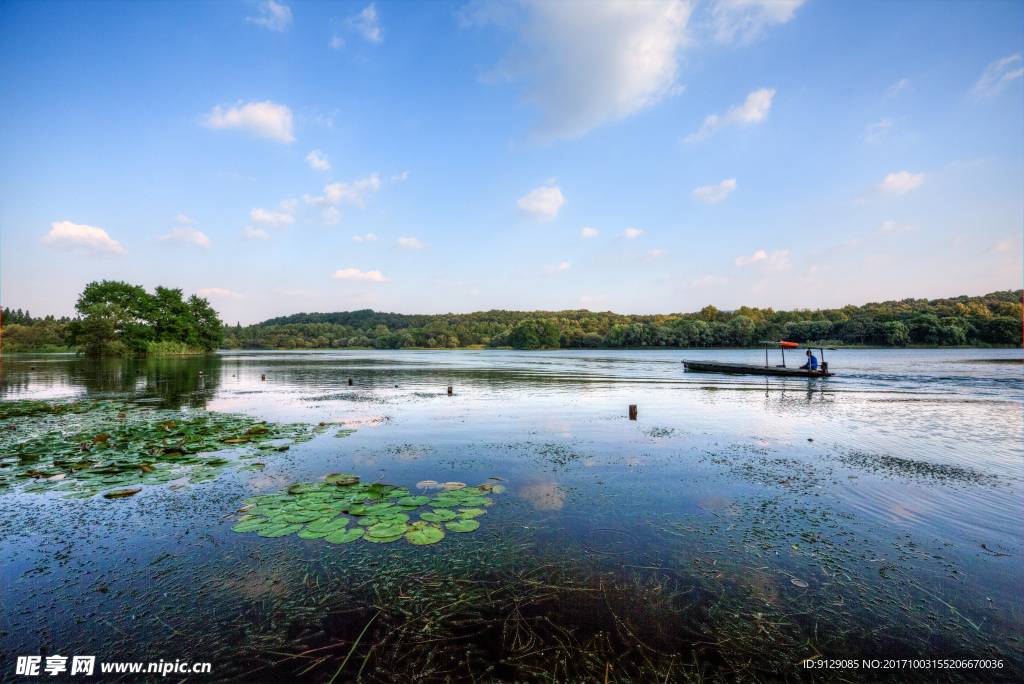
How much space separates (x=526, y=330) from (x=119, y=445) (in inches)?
5826

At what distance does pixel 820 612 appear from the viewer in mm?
4316

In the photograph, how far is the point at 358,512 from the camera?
656 centimetres

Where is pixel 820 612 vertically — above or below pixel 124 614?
below

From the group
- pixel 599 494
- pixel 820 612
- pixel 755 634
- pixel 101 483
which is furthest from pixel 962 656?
pixel 101 483

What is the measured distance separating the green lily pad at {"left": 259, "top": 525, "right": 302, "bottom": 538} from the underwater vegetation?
3243 mm

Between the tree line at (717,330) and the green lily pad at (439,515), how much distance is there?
451 feet

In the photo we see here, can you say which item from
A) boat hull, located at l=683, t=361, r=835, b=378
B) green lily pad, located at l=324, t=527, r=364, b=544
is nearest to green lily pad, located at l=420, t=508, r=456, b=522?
green lily pad, located at l=324, t=527, r=364, b=544

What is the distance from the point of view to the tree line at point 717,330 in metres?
102

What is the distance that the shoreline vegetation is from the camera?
7394 centimetres

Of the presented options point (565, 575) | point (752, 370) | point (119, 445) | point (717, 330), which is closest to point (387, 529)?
point (565, 575)

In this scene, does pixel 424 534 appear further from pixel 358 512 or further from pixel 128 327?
pixel 128 327

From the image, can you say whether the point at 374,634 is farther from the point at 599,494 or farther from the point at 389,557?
the point at 599,494

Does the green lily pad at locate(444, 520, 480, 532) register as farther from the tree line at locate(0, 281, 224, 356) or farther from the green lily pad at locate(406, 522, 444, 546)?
the tree line at locate(0, 281, 224, 356)

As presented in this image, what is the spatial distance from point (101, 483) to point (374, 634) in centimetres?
727
